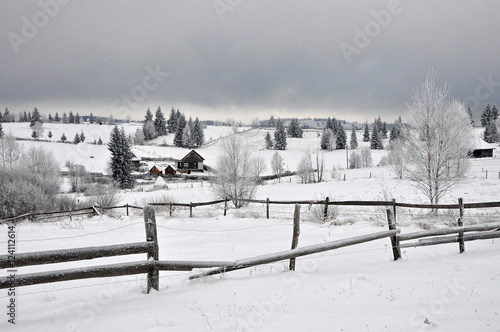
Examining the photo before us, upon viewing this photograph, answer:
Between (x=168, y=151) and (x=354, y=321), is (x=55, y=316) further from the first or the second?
(x=168, y=151)

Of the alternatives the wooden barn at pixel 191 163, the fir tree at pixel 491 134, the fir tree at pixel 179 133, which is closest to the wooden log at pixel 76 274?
the wooden barn at pixel 191 163

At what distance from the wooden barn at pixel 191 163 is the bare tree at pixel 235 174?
4811cm

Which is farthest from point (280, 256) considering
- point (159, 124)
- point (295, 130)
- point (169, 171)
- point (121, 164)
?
point (159, 124)

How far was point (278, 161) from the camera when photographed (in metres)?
67.8

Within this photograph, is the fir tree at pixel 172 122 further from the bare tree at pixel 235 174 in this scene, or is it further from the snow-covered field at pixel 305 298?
the snow-covered field at pixel 305 298

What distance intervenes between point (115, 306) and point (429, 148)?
1899 cm

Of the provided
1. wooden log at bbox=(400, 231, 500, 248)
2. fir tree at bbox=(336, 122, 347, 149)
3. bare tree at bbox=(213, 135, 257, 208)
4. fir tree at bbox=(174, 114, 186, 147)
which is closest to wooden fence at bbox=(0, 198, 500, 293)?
wooden log at bbox=(400, 231, 500, 248)

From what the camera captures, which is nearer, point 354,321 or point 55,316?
point 354,321

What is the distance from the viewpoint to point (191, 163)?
247 feet

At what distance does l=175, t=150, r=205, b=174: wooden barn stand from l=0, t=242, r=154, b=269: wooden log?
71.2 m

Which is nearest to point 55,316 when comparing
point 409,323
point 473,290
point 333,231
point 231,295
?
point 231,295

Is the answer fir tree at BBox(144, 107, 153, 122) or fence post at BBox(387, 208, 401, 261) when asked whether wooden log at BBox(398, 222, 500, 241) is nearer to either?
fence post at BBox(387, 208, 401, 261)

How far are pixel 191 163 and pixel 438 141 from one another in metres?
63.8

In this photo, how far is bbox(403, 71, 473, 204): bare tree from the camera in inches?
684
